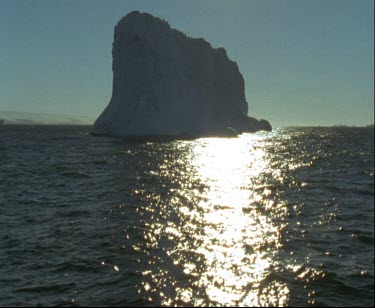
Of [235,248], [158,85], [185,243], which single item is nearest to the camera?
[235,248]

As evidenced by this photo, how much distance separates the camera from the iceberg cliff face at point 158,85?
278ft

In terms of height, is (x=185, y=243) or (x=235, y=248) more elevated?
(x=235, y=248)

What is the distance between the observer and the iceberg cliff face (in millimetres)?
84812

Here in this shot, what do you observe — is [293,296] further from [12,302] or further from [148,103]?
[148,103]

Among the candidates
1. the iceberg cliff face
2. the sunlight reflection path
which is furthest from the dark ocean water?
the iceberg cliff face

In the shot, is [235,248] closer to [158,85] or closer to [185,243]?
[185,243]

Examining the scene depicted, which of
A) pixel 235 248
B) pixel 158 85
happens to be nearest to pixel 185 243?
pixel 235 248

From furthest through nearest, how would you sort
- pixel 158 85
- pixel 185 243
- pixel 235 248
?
pixel 158 85 < pixel 185 243 < pixel 235 248

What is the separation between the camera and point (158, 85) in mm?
86250

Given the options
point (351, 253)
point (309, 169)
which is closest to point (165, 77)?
point (309, 169)

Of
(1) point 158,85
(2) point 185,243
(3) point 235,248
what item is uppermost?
(1) point 158,85

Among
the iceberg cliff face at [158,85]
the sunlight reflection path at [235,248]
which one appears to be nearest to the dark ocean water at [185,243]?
the sunlight reflection path at [235,248]

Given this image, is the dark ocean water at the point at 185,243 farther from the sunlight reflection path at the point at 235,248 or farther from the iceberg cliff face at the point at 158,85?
the iceberg cliff face at the point at 158,85

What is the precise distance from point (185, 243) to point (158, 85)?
74388 millimetres
